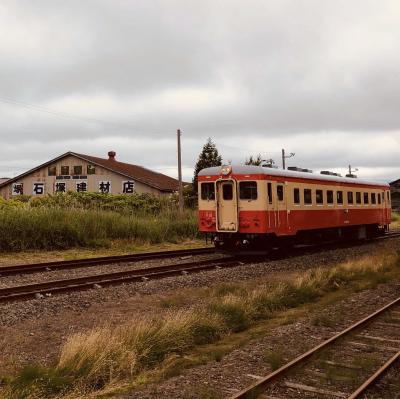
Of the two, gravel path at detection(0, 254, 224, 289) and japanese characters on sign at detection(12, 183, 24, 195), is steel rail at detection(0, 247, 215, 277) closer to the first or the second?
gravel path at detection(0, 254, 224, 289)

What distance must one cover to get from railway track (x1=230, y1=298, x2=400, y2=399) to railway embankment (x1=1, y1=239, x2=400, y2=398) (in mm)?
319

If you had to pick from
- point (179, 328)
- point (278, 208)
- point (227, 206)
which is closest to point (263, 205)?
point (278, 208)

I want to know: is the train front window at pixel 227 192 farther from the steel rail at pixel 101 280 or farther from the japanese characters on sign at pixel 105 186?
the japanese characters on sign at pixel 105 186

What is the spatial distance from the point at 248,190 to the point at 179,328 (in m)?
9.26

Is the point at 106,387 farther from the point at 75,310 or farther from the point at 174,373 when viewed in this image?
the point at 75,310

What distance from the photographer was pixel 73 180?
4009 centimetres

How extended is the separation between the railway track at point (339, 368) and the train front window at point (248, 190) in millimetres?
8263

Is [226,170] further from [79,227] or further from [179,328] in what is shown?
[179,328]

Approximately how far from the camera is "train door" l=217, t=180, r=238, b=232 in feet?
52.1

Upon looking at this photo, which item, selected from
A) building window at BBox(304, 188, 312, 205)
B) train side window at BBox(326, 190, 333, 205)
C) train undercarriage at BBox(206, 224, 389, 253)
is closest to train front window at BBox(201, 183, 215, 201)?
train undercarriage at BBox(206, 224, 389, 253)

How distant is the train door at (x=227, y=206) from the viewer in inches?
626

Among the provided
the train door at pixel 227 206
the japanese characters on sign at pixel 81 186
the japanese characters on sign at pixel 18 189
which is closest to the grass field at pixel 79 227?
the train door at pixel 227 206

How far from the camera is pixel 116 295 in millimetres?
9953

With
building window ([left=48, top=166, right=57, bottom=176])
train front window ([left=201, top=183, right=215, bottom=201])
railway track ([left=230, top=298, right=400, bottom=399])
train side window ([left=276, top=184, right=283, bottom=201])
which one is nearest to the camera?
railway track ([left=230, top=298, right=400, bottom=399])
